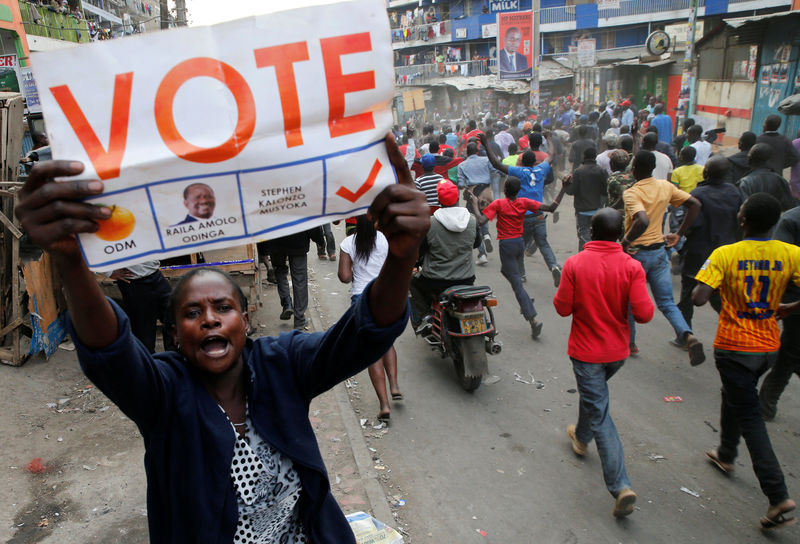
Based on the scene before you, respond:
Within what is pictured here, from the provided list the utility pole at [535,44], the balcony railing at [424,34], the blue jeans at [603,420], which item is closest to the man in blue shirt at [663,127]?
the utility pole at [535,44]

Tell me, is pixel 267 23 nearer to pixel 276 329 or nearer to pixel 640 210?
pixel 640 210

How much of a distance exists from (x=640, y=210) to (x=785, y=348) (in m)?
1.82

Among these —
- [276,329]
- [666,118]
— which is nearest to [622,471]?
[276,329]

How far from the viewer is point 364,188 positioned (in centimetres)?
169

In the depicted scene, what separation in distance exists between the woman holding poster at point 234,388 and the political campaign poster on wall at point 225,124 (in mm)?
135

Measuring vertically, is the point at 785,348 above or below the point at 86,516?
above

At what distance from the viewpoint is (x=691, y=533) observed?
3.85 meters

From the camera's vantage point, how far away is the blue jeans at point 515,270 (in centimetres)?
A: 724

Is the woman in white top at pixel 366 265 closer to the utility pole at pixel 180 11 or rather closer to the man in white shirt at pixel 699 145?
the man in white shirt at pixel 699 145

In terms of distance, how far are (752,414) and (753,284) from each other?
0.82 m

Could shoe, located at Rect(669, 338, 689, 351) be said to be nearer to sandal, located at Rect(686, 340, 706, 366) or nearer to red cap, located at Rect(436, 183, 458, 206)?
sandal, located at Rect(686, 340, 706, 366)

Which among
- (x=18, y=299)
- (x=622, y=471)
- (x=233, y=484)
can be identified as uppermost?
(x=233, y=484)

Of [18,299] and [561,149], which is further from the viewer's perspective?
[561,149]

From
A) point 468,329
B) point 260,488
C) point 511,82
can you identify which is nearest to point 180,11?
point 468,329
